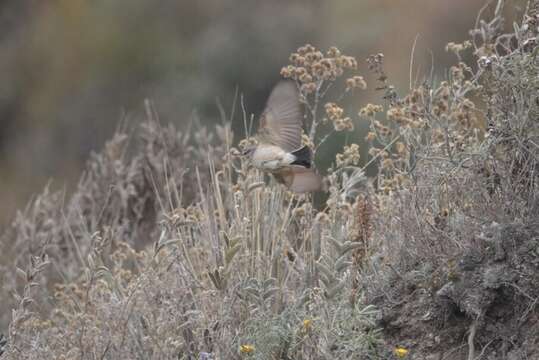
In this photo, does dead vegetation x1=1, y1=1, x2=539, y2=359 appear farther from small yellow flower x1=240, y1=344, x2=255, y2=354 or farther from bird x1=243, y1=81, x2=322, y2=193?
bird x1=243, y1=81, x2=322, y2=193

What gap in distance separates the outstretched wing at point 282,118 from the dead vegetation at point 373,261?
0.81 ft

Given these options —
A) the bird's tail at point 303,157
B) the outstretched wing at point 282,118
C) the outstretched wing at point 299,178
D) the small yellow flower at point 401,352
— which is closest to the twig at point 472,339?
the small yellow flower at point 401,352

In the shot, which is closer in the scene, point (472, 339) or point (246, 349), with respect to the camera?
point (472, 339)

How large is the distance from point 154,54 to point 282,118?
15121mm

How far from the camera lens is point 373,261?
17.8 ft

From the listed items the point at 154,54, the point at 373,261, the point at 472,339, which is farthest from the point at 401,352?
the point at 154,54

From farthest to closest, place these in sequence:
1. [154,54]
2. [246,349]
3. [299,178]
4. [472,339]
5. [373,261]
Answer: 1. [154,54]
2. [299,178]
3. [373,261]
4. [246,349]
5. [472,339]

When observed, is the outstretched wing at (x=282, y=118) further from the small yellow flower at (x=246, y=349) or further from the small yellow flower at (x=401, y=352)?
the small yellow flower at (x=401, y=352)

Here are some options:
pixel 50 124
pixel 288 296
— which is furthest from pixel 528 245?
pixel 50 124

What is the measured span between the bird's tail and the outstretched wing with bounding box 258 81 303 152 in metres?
0.05

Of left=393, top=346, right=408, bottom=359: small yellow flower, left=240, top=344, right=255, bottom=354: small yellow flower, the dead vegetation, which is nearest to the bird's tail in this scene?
the dead vegetation

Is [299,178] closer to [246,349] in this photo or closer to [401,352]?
[246,349]

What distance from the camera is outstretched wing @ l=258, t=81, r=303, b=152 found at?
595cm

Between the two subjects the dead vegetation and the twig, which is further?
the dead vegetation
